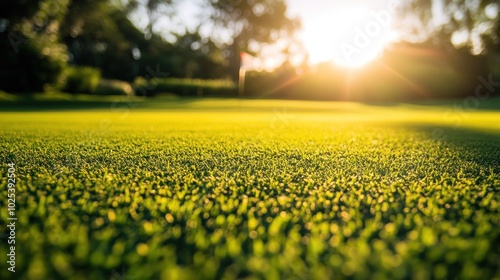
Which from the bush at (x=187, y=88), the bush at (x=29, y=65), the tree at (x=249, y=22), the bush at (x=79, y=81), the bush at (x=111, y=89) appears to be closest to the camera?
the bush at (x=29, y=65)

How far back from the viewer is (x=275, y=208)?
7.70 ft

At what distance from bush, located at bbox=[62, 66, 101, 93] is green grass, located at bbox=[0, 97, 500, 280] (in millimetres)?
20168

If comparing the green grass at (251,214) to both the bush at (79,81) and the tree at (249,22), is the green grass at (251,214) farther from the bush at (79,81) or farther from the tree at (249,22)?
the tree at (249,22)

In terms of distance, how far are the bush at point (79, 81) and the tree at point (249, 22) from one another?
26.0m

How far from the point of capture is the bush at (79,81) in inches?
888

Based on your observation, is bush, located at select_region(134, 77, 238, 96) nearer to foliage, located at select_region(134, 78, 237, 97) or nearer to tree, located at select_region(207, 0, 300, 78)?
foliage, located at select_region(134, 78, 237, 97)

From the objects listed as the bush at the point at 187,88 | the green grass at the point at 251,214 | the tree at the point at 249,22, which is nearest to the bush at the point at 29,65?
the bush at the point at 187,88

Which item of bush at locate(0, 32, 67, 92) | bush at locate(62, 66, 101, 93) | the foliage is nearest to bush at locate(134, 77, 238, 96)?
the foliage

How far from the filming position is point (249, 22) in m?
47.3

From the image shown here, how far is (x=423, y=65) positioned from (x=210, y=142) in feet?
94.4

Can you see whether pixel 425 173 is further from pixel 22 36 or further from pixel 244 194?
pixel 22 36

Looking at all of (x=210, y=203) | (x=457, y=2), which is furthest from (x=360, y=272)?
(x=457, y=2)

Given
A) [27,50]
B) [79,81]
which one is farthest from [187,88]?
[27,50]

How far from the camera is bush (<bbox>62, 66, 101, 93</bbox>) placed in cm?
2255
